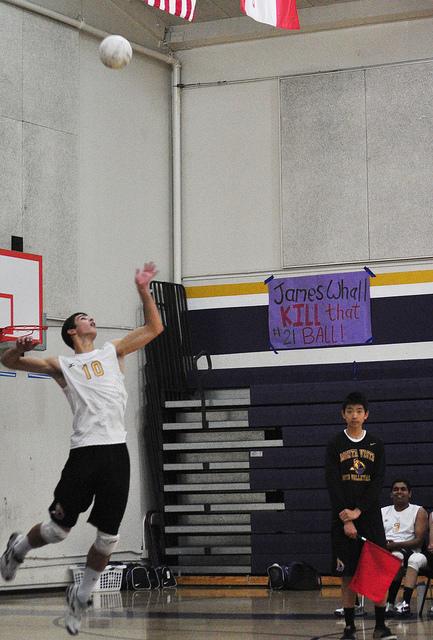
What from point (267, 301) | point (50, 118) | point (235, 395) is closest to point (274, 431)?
point (235, 395)

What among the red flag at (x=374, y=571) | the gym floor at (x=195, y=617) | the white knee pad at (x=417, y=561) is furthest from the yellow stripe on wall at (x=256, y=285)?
the red flag at (x=374, y=571)

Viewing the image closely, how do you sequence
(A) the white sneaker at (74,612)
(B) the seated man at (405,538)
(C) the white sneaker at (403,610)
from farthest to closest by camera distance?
(B) the seated man at (405,538) → (C) the white sneaker at (403,610) → (A) the white sneaker at (74,612)

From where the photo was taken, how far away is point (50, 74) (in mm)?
13555

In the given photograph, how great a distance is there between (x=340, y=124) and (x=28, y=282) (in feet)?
16.0

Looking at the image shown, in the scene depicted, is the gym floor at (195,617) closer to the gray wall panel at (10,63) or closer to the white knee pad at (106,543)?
the white knee pad at (106,543)

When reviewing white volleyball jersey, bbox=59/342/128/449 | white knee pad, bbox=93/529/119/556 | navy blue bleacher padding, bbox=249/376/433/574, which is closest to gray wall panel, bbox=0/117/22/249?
navy blue bleacher padding, bbox=249/376/433/574

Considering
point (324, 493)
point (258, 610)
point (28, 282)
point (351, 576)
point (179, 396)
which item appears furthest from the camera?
point (179, 396)

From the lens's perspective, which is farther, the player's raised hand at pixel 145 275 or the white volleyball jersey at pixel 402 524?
the white volleyball jersey at pixel 402 524

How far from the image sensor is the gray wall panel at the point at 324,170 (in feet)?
47.0

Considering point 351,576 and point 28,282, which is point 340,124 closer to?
point 28,282

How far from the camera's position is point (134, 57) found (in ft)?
49.0

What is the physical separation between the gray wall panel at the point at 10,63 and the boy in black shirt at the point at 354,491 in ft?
22.6

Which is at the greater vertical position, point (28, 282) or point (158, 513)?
point (28, 282)

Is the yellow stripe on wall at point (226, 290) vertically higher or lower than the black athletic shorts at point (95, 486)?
higher
